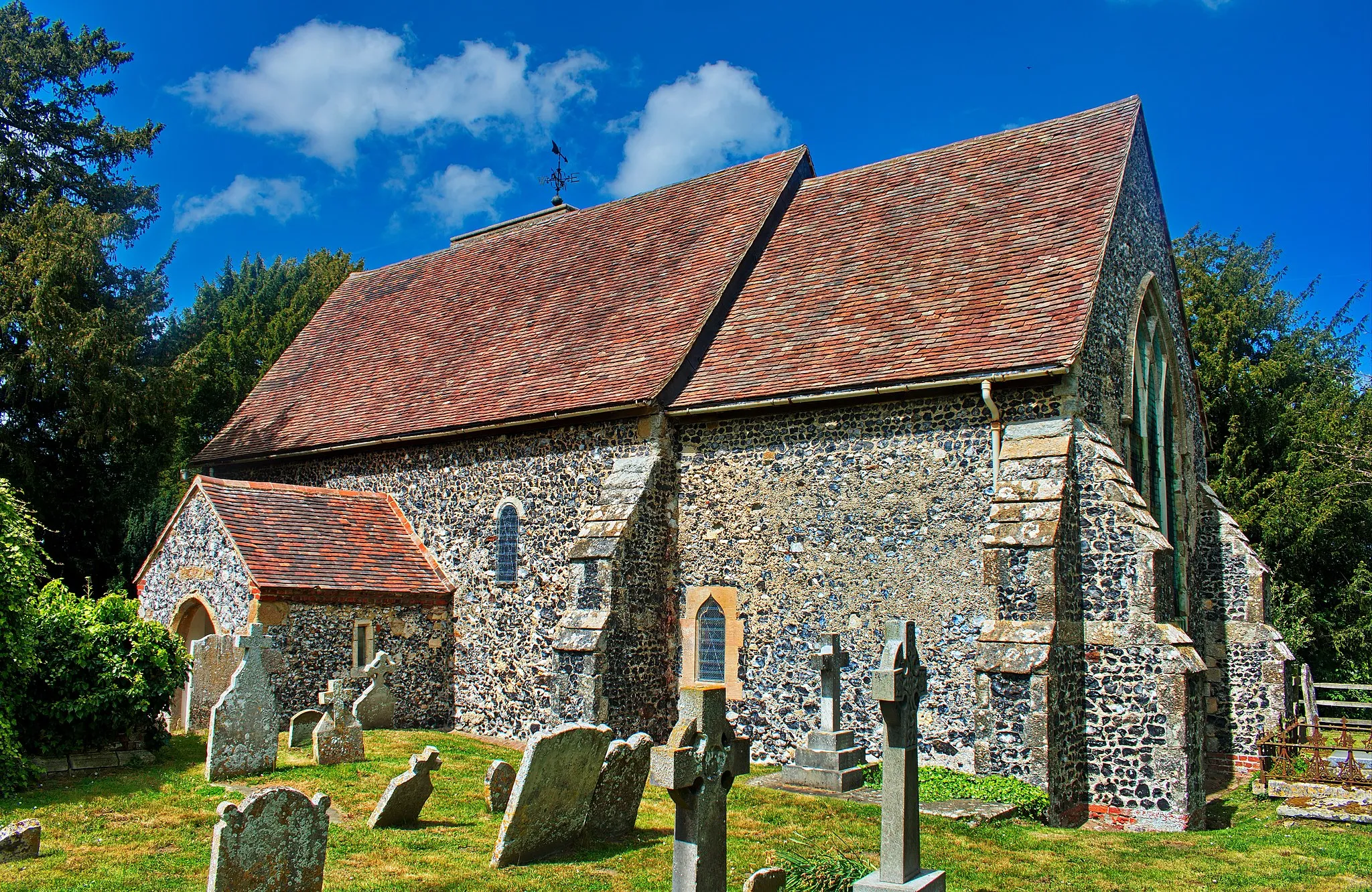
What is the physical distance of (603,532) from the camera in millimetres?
14258

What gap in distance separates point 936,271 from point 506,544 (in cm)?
810

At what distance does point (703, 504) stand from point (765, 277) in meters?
4.46

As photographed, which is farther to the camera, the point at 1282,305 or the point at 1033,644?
the point at 1282,305

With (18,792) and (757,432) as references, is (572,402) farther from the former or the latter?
(18,792)

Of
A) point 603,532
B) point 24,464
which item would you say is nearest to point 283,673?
point 603,532

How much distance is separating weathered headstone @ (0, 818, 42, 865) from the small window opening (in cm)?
721

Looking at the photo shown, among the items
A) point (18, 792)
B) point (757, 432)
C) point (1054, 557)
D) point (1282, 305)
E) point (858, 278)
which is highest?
point (1282, 305)

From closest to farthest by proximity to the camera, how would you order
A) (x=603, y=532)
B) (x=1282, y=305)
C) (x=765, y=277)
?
(x=603, y=532), (x=765, y=277), (x=1282, y=305)

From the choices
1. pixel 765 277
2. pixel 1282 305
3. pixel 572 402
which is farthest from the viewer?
pixel 1282 305

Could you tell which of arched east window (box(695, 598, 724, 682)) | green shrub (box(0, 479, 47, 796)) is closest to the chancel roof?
arched east window (box(695, 598, 724, 682))

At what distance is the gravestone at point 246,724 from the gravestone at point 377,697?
3.19 meters

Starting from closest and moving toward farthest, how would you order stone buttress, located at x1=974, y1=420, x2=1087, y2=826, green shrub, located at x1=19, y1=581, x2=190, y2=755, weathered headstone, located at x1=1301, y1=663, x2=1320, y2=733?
stone buttress, located at x1=974, y1=420, x2=1087, y2=826 < green shrub, located at x1=19, y1=581, x2=190, y2=755 < weathered headstone, located at x1=1301, y1=663, x2=1320, y2=733

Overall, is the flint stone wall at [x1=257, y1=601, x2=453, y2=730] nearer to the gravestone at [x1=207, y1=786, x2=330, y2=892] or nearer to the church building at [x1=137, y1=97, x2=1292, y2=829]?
the church building at [x1=137, y1=97, x2=1292, y2=829]

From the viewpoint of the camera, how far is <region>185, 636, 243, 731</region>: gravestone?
14.2 m
